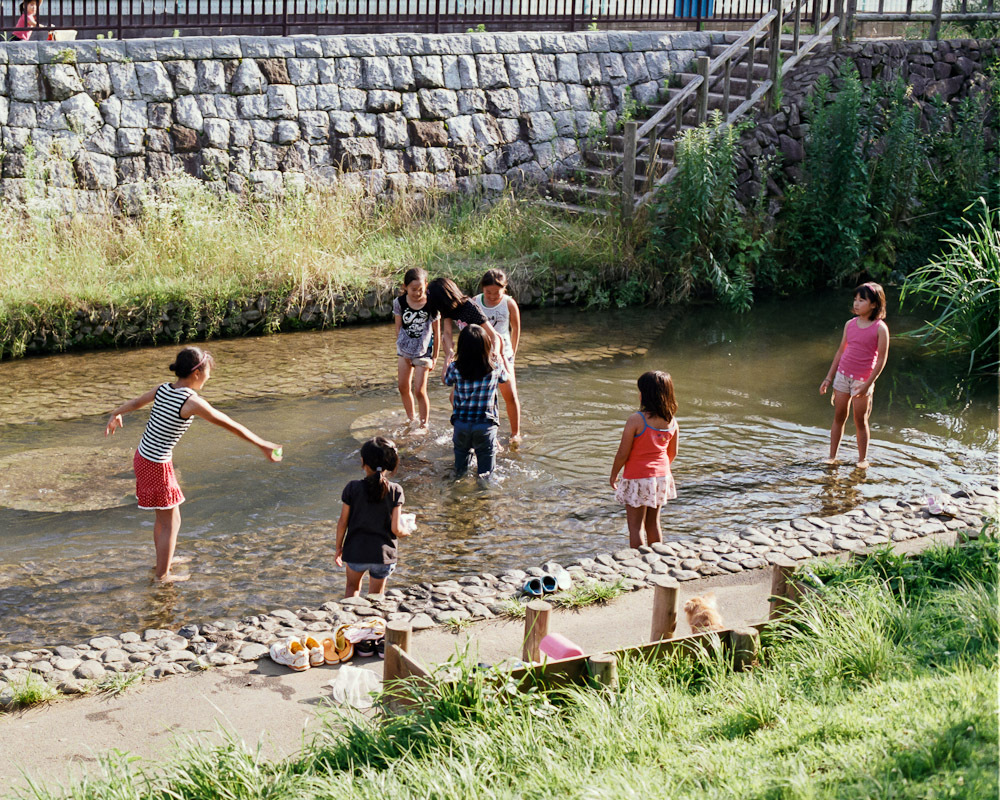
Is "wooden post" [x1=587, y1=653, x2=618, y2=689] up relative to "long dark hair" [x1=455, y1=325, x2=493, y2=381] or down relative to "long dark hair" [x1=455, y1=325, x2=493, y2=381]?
down

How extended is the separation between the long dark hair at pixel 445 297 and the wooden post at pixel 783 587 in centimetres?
420

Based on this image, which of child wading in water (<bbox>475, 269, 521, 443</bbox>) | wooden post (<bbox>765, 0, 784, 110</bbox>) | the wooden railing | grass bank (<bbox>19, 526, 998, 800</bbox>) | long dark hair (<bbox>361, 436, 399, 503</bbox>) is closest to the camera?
grass bank (<bbox>19, 526, 998, 800</bbox>)

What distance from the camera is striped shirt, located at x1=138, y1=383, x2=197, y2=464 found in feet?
21.8

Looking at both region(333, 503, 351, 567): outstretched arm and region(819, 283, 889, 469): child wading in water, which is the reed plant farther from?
region(333, 503, 351, 567): outstretched arm

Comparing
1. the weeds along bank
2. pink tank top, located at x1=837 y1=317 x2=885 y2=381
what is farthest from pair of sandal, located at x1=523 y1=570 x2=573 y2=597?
the weeds along bank

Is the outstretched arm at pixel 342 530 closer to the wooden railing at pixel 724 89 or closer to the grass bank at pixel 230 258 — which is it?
the grass bank at pixel 230 258

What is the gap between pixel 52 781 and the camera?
4391 mm

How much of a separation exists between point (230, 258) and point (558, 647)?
9.35m

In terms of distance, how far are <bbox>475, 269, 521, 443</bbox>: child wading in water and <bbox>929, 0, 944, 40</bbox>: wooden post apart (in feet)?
40.9

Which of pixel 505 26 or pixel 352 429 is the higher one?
pixel 505 26

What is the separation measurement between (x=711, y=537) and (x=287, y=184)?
31.3 feet

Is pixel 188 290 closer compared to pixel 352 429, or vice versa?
pixel 352 429

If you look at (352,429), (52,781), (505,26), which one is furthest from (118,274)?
(52,781)

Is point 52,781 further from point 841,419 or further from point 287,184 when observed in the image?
point 287,184
